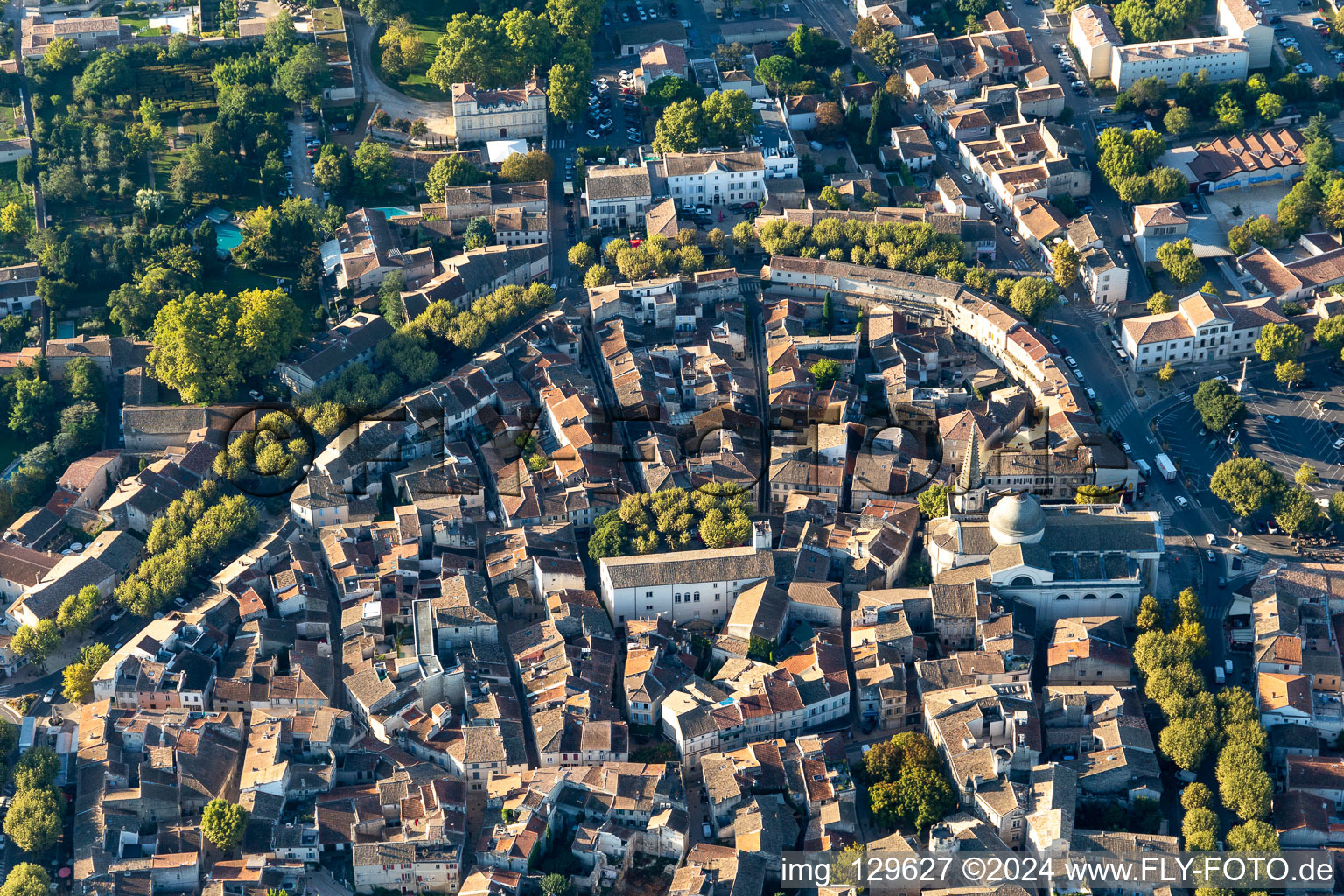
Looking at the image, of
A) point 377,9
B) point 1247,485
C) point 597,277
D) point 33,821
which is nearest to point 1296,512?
point 1247,485

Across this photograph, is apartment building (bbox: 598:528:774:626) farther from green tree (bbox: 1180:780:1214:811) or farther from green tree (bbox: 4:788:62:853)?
green tree (bbox: 4:788:62:853)

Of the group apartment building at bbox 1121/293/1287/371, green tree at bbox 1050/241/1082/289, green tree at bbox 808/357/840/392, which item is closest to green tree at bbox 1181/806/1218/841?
apartment building at bbox 1121/293/1287/371

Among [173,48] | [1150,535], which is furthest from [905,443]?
[173,48]

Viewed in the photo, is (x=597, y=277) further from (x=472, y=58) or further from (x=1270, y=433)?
(x=1270, y=433)

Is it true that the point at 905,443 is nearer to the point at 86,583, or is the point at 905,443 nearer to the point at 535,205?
the point at 535,205

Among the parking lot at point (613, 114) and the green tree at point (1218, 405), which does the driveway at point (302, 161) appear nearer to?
the parking lot at point (613, 114)

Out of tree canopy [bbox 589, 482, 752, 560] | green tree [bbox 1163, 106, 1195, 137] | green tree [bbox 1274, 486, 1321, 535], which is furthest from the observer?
green tree [bbox 1163, 106, 1195, 137]

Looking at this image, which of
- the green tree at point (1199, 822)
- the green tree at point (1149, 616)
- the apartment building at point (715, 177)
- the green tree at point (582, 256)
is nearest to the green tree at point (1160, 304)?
the green tree at point (1149, 616)
